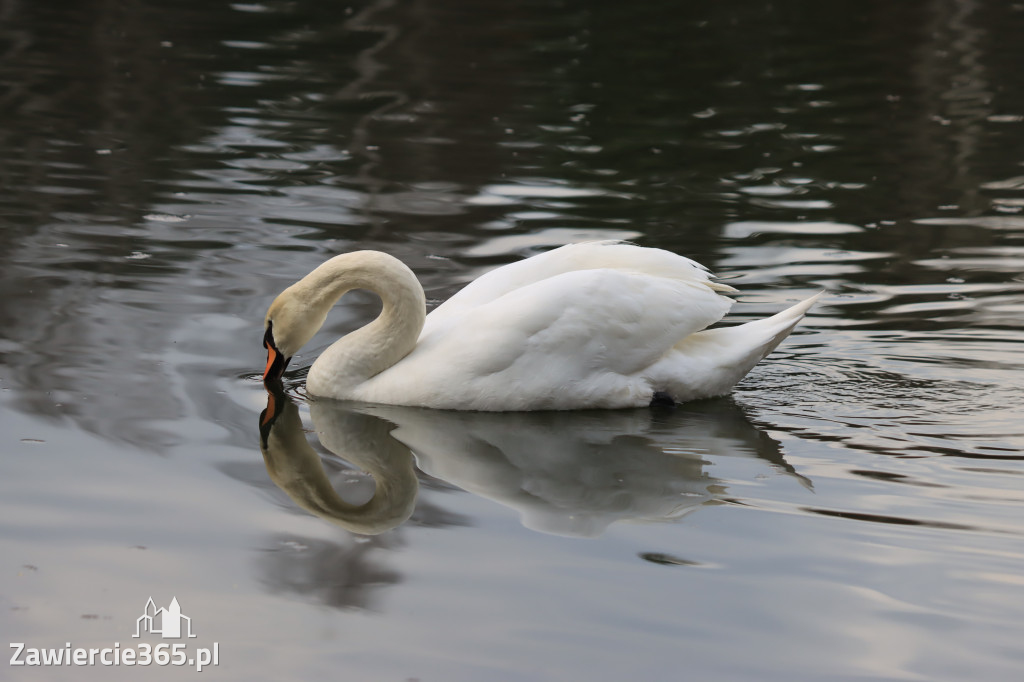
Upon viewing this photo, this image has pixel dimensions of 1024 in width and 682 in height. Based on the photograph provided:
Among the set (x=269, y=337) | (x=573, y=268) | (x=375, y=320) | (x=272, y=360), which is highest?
(x=573, y=268)

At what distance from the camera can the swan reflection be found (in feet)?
18.2

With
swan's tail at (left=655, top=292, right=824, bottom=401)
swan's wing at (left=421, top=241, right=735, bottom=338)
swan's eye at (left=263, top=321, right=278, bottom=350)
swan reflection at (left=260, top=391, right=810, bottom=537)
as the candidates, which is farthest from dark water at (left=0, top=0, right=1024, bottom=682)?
swan's wing at (left=421, top=241, right=735, bottom=338)

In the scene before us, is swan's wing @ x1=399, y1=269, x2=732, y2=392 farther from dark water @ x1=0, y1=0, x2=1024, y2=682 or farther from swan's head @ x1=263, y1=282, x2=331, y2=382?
swan's head @ x1=263, y1=282, x2=331, y2=382

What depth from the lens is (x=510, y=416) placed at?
21.9 feet

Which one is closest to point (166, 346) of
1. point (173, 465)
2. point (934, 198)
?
point (173, 465)

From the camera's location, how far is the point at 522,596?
466 cm

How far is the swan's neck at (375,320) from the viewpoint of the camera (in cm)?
673

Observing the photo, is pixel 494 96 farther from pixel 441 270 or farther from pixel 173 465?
pixel 173 465

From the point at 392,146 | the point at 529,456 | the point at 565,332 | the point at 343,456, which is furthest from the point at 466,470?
the point at 392,146

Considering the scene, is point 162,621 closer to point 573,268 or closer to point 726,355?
point 573,268

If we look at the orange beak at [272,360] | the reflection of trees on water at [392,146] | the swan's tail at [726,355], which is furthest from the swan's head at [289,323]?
the swan's tail at [726,355]

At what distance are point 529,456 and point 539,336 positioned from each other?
635mm

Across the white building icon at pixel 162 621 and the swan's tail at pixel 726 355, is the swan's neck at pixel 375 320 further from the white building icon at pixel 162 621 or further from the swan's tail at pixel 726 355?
the white building icon at pixel 162 621

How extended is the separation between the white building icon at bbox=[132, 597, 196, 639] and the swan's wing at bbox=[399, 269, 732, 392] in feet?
7.59
